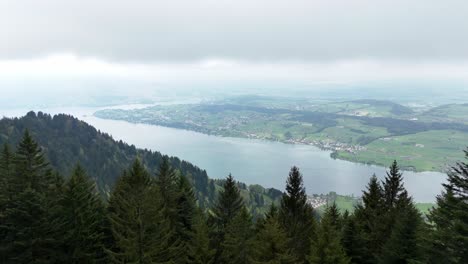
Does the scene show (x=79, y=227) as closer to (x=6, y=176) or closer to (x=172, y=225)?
(x=6, y=176)

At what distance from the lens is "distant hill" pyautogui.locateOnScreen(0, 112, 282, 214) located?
435 feet

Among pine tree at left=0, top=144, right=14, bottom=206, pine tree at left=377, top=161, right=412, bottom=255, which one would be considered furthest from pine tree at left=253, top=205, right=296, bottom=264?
pine tree at left=0, top=144, right=14, bottom=206

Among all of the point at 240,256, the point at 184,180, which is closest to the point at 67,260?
the point at 240,256

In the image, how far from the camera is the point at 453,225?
1930cm

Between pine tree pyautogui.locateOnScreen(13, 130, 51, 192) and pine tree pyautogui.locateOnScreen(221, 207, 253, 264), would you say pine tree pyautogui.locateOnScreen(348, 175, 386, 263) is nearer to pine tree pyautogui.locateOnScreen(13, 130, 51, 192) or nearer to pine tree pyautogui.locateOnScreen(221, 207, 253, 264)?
pine tree pyautogui.locateOnScreen(221, 207, 253, 264)

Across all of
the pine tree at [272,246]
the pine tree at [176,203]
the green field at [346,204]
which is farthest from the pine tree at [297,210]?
the green field at [346,204]

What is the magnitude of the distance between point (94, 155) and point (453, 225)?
493 ft

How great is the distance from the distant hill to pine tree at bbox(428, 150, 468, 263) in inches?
4133

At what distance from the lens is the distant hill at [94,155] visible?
435 ft

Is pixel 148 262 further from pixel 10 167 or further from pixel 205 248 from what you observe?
pixel 10 167

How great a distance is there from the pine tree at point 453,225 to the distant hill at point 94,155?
344ft

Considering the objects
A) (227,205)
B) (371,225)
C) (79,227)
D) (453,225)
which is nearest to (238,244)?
(227,205)

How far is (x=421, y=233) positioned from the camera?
76.6 feet

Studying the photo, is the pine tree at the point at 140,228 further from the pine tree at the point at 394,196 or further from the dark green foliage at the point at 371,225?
the pine tree at the point at 394,196
